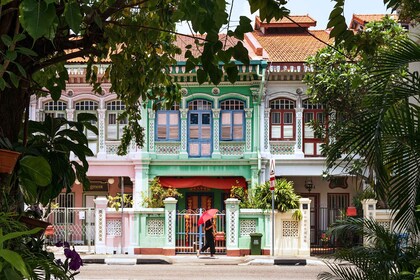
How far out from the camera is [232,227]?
2511cm

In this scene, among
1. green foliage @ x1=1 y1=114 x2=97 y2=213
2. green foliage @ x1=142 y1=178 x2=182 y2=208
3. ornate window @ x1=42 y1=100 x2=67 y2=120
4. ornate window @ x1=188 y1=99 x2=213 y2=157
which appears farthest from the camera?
ornate window @ x1=42 y1=100 x2=67 y2=120

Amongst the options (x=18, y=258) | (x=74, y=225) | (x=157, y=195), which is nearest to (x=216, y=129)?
(x=157, y=195)

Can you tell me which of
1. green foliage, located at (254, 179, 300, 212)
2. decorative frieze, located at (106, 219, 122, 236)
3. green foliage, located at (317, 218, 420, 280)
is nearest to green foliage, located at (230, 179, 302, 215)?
green foliage, located at (254, 179, 300, 212)

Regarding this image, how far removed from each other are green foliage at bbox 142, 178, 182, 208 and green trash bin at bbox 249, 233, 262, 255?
3470mm

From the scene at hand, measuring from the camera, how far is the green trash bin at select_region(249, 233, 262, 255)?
24772mm

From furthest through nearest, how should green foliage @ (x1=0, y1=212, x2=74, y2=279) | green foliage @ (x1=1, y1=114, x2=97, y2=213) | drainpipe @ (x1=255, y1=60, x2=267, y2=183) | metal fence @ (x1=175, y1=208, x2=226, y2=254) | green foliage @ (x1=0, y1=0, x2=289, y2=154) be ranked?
drainpipe @ (x1=255, y1=60, x2=267, y2=183)
metal fence @ (x1=175, y1=208, x2=226, y2=254)
green foliage @ (x1=1, y1=114, x2=97, y2=213)
green foliage @ (x1=0, y1=0, x2=289, y2=154)
green foliage @ (x1=0, y1=212, x2=74, y2=279)

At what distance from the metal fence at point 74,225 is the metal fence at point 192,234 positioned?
9.02 feet

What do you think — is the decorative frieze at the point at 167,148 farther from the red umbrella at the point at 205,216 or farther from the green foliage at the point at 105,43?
the green foliage at the point at 105,43

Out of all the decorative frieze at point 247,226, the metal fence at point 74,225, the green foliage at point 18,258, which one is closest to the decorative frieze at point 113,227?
the metal fence at point 74,225

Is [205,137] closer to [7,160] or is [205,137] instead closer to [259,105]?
[259,105]

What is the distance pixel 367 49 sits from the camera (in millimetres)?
6621

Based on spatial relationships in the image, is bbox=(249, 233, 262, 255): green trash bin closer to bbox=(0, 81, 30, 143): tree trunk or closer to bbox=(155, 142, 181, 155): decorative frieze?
bbox=(155, 142, 181, 155): decorative frieze

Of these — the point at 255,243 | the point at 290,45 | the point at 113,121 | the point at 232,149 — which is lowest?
the point at 255,243

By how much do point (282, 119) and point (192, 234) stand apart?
6798mm
